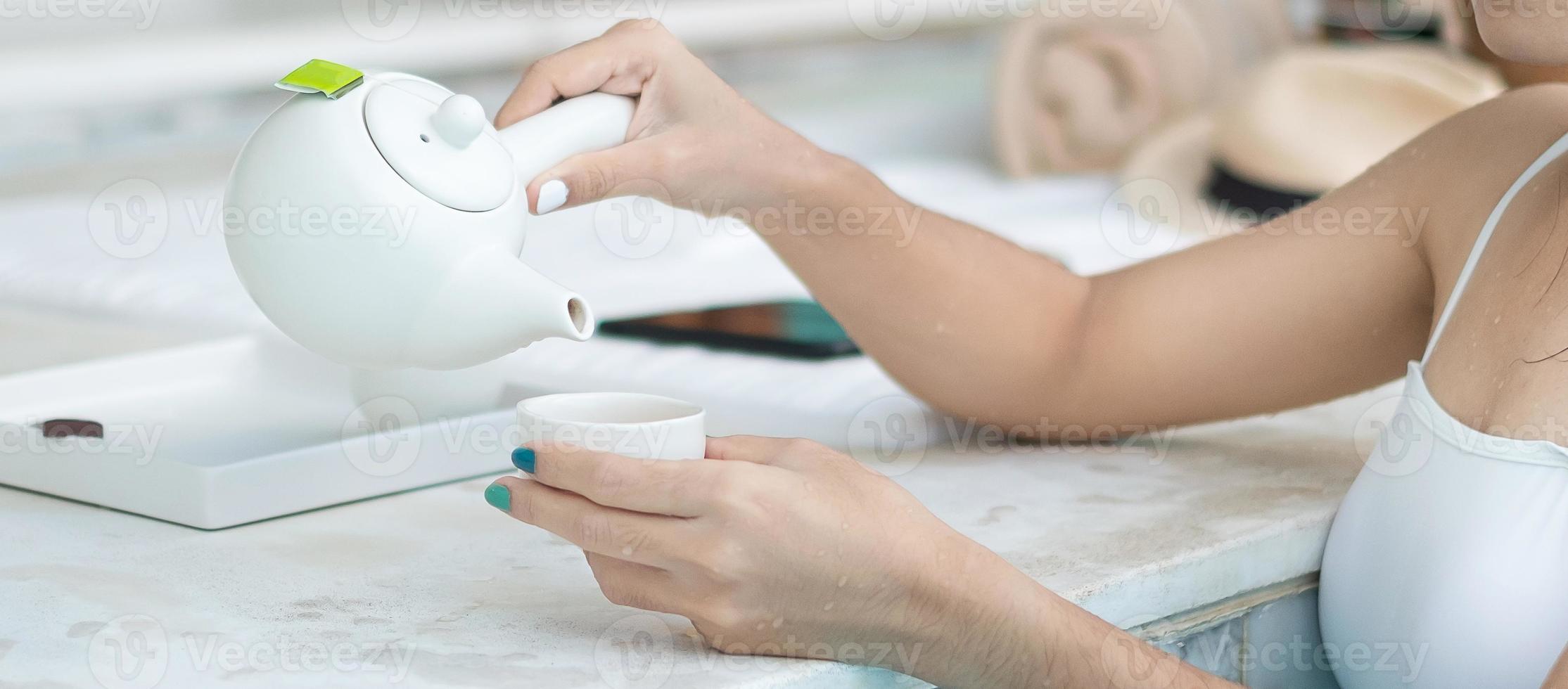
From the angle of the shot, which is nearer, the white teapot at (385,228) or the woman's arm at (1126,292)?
the white teapot at (385,228)

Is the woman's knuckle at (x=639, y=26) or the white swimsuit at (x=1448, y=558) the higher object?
the woman's knuckle at (x=639, y=26)

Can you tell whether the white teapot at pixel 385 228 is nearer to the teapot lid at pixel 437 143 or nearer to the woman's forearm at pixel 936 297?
the teapot lid at pixel 437 143

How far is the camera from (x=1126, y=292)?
3.66ft

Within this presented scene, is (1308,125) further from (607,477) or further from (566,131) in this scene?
(607,477)

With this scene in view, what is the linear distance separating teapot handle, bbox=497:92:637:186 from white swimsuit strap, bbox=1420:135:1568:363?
0.49m

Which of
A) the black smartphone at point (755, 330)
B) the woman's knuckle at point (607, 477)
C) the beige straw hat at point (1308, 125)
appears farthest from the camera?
the beige straw hat at point (1308, 125)

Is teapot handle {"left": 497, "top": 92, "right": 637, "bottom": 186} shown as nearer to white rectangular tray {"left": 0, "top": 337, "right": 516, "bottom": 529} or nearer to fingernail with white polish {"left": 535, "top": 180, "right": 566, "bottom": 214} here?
fingernail with white polish {"left": 535, "top": 180, "right": 566, "bottom": 214}

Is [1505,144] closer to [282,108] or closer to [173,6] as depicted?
[282,108]

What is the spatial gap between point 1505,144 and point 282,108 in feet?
2.37

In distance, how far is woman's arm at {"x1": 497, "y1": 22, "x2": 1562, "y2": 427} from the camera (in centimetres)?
103

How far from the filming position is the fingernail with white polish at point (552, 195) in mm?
796

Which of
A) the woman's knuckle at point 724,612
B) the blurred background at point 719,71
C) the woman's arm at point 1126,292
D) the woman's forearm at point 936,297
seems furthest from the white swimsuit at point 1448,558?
the blurred background at point 719,71

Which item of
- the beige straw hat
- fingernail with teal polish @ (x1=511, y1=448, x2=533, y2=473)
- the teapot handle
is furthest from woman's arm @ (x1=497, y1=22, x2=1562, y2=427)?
the beige straw hat

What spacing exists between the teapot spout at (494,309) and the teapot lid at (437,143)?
31mm
